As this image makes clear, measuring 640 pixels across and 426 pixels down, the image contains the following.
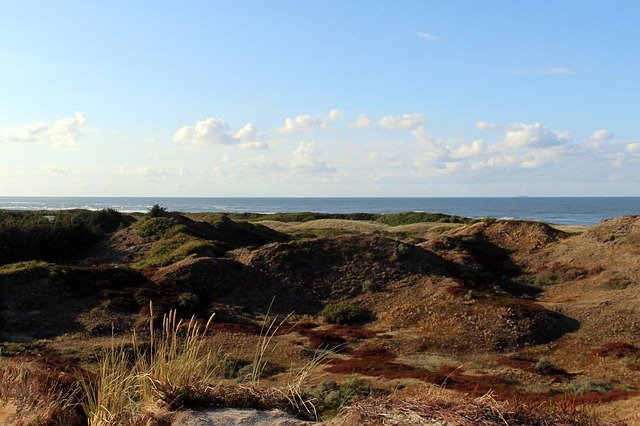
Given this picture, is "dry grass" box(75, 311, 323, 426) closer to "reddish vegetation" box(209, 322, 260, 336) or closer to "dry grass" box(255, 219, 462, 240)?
"reddish vegetation" box(209, 322, 260, 336)

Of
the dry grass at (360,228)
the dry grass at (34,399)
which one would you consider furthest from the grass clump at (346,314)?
the dry grass at (360,228)

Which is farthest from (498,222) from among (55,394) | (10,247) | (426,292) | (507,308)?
(55,394)

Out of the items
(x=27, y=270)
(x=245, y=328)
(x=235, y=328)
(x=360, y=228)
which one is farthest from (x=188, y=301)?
(x=360, y=228)

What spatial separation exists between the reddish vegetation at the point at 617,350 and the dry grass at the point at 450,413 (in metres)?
16.6

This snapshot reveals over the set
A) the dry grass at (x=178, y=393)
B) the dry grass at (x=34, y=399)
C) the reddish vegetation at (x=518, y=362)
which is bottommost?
the reddish vegetation at (x=518, y=362)

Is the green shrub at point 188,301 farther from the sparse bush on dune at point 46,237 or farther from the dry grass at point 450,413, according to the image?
the dry grass at point 450,413

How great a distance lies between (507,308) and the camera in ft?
83.0

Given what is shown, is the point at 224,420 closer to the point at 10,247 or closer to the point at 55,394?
the point at 55,394

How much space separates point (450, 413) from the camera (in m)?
5.62

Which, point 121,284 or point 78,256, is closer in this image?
point 121,284

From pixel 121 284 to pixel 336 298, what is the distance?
10300 mm

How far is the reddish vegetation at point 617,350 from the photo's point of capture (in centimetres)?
2088

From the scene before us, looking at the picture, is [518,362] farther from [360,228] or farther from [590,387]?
[360,228]

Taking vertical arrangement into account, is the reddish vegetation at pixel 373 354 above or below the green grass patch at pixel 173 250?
below
